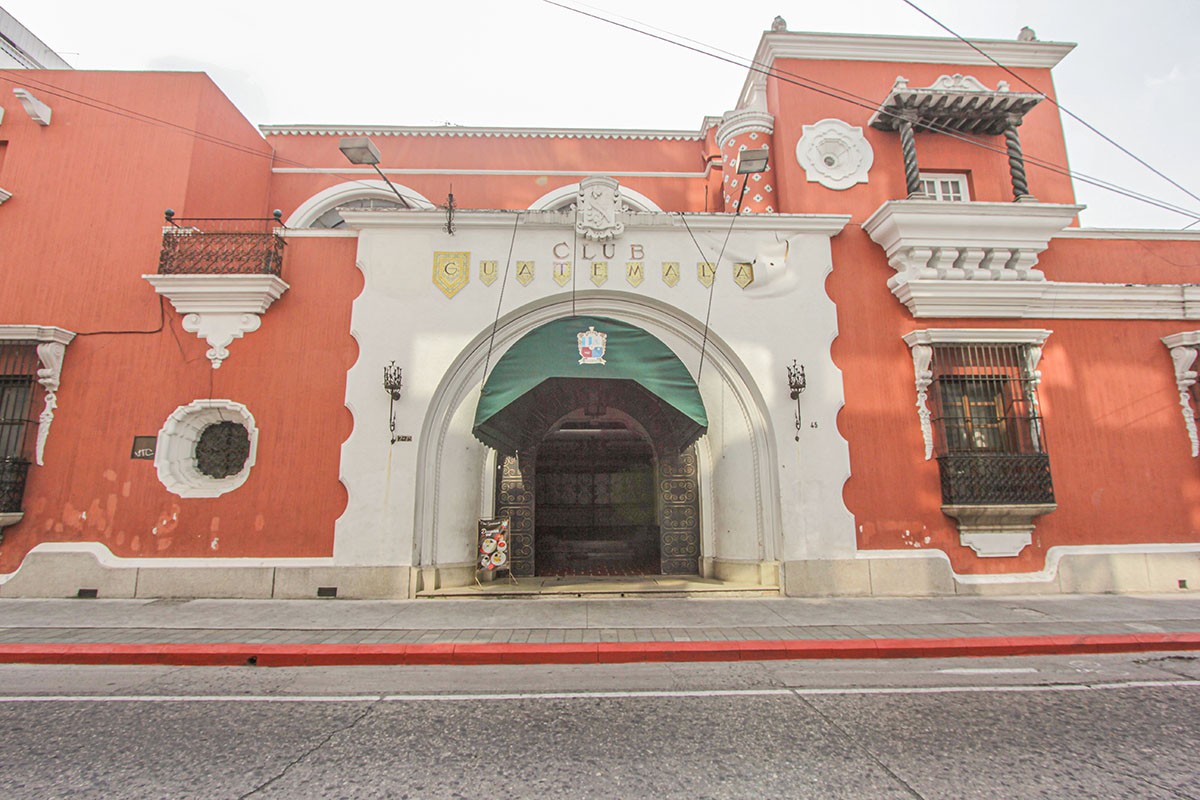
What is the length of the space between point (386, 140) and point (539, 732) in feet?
48.6

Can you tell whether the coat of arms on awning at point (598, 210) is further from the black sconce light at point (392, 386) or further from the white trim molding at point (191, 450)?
the white trim molding at point (191, 450)

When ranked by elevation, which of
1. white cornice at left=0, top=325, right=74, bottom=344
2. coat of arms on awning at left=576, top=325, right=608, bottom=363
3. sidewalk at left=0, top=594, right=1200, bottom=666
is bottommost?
sidewalk at left=0, top=594, right=1200, bottom=666

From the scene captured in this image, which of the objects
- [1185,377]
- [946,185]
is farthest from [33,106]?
[1185,377]

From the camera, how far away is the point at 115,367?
940cm

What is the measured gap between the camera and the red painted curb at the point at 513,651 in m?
5.86

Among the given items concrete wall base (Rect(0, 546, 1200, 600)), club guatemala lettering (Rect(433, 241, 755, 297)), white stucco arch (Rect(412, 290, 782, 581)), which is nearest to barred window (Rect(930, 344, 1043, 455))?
concrete wall base (Rect(0, 546, 1200, 600))

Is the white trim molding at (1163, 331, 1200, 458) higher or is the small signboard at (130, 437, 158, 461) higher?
the white trim molding at (1163, 331, 1200, 458)

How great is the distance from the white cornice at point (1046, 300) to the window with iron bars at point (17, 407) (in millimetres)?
14531

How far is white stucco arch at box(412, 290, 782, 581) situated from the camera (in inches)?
375

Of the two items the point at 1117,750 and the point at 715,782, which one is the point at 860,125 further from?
the point at 715,782

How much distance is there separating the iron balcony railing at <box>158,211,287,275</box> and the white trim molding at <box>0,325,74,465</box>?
6.25 feet

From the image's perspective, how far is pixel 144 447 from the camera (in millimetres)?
9148

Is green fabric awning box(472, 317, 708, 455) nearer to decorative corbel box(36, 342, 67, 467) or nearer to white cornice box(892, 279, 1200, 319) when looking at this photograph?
white cornice box(892, 279, 1200, 319)

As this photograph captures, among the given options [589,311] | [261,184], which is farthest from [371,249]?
[261,184]
